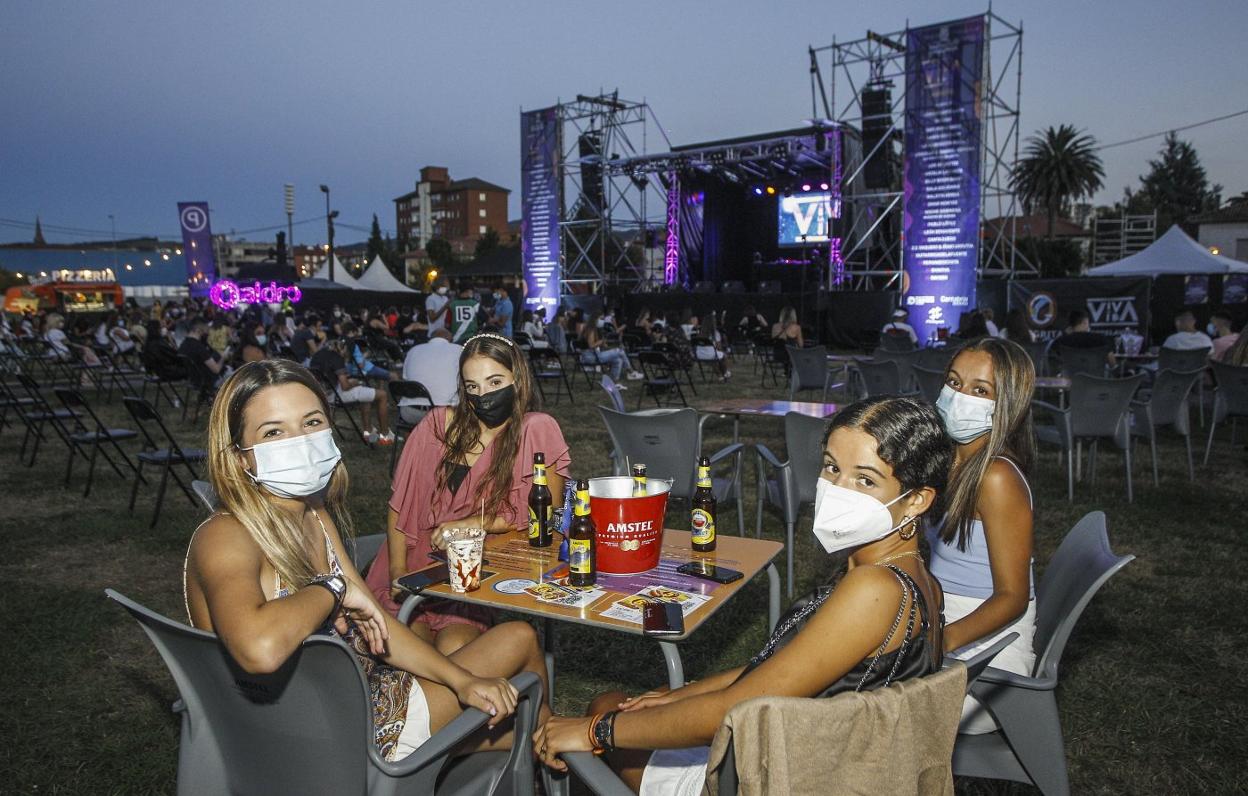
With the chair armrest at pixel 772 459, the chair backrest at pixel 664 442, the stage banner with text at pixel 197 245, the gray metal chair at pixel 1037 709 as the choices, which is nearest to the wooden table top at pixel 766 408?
the chair armrest at pixel 772 459

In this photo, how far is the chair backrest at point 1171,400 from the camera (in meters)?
6.41

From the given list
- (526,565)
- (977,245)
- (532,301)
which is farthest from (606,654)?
(532,301)

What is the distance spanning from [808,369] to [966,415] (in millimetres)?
6787

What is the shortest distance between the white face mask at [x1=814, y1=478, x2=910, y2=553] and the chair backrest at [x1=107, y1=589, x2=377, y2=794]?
98 cm

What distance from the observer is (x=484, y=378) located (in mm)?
2969

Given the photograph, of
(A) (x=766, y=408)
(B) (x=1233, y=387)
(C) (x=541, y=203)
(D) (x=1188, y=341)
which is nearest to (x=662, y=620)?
(A) (x=766, y=408)

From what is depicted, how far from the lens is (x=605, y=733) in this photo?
1646mm

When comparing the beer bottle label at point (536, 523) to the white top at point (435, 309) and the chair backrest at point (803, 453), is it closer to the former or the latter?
the chair backrest at point (803, 453)

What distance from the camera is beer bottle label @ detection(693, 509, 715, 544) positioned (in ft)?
8.04

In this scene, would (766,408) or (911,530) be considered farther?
(766,408)

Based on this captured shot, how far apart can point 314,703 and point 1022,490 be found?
1899mm

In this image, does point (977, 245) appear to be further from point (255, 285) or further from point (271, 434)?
point (255, 285)

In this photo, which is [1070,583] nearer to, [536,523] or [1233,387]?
[536,523]

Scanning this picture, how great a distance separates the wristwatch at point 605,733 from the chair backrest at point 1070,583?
114cm
